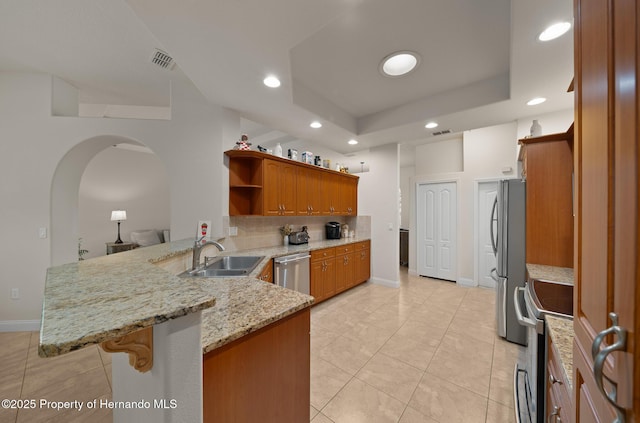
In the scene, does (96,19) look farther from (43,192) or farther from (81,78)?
(43,192)

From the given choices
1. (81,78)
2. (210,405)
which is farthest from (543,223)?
(81,78)

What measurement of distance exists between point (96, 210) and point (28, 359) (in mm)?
4453

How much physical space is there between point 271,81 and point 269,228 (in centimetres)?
208

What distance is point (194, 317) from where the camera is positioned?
68 cm

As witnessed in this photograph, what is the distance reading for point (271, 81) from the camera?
228cm

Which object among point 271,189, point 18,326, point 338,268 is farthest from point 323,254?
point 18,326

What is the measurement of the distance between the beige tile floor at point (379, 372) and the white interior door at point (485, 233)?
139cm

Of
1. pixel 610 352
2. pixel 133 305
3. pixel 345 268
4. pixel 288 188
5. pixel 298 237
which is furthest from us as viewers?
pixel 345 268

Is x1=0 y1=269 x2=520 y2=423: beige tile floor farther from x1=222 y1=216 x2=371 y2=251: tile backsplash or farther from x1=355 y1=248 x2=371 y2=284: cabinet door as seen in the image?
x1=222 y1=216 x2=371 y2=251: tile backsplash

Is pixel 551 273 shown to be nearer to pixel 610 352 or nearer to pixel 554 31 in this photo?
pixel 554 31

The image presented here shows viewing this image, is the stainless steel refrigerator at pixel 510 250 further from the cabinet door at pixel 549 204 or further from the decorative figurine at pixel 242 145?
the decorative figurine at pixel 242 145

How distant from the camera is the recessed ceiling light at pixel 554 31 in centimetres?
158

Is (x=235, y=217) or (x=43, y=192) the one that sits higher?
(x=43, y=192)

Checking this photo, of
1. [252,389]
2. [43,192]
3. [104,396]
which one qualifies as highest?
[43,192]
